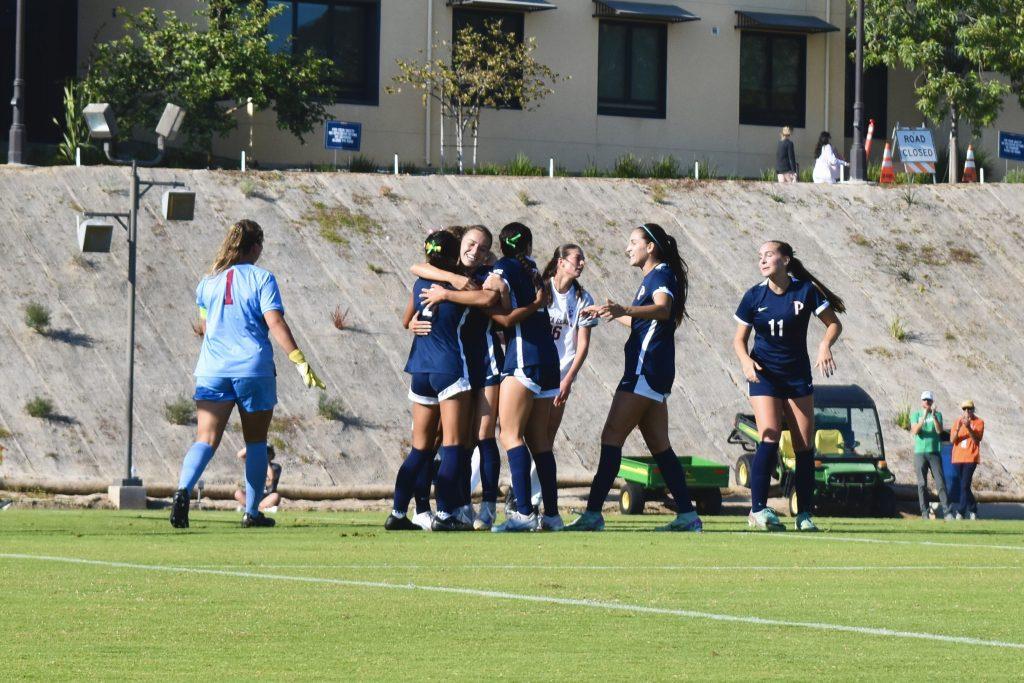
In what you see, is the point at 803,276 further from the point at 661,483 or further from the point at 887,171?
the point at 887,171

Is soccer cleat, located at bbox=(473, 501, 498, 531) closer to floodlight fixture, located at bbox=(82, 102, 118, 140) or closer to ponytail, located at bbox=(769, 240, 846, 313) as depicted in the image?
ponytail, located at bbox=(769, 240, 846, 313)

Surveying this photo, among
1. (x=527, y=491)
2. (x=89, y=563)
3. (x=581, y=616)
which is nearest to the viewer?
(x=581, y=616)

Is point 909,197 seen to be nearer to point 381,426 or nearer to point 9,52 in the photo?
point 381,426

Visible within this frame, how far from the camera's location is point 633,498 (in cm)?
2192

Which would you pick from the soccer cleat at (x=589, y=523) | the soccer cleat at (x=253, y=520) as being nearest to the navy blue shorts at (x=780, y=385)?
the soccer cleat at (x=589, y=523)

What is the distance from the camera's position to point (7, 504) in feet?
62.4

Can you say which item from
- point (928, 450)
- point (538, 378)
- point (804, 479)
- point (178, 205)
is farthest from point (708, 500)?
point (538, 378)

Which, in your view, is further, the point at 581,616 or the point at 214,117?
the point at 214,117

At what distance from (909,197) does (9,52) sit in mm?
17952

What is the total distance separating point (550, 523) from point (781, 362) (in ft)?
6.63

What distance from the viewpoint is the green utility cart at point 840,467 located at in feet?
76.0

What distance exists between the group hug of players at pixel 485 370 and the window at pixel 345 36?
26133 millimetres

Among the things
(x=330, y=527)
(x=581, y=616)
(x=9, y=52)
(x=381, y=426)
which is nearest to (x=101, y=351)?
(x=381, y=426)

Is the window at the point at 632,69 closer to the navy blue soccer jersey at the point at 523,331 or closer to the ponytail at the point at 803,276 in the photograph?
the ponytail at the point at 803,276
